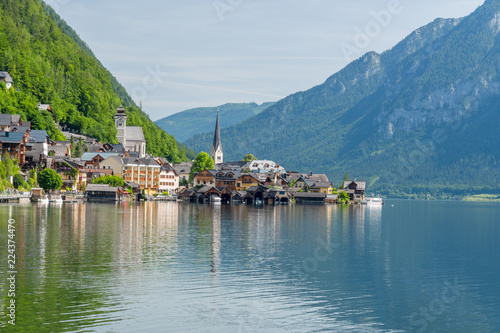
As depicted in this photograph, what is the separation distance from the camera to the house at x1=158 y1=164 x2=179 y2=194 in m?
186

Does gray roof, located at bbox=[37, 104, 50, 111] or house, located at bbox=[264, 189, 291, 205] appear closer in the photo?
house, located at bbox=[264, 189, 291, 205]

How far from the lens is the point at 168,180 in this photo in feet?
623

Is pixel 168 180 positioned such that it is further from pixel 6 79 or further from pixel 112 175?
pixel 6 79

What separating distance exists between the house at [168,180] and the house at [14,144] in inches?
2311

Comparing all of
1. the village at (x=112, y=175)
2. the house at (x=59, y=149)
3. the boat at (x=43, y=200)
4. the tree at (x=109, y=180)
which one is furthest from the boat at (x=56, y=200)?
the house at (x=59, y=149)

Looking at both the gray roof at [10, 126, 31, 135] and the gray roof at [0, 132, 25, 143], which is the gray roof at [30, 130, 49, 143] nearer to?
the gray roof at [10, 126, 31, 135]

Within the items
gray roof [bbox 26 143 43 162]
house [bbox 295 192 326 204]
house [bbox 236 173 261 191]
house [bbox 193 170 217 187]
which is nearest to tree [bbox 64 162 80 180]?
gray roof [bbox 26 143 43 162]

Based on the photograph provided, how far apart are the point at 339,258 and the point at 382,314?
61.8 ft

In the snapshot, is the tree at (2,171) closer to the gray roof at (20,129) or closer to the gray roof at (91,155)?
the gray roof at (20,129)

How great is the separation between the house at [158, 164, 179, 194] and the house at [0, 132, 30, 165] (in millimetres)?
58691

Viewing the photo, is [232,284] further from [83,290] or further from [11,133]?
[11,133]

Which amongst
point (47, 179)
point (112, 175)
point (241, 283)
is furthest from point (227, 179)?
point (241, 283)

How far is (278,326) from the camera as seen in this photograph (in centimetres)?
3028

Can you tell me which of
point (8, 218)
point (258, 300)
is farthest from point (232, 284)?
point (8, 218)
